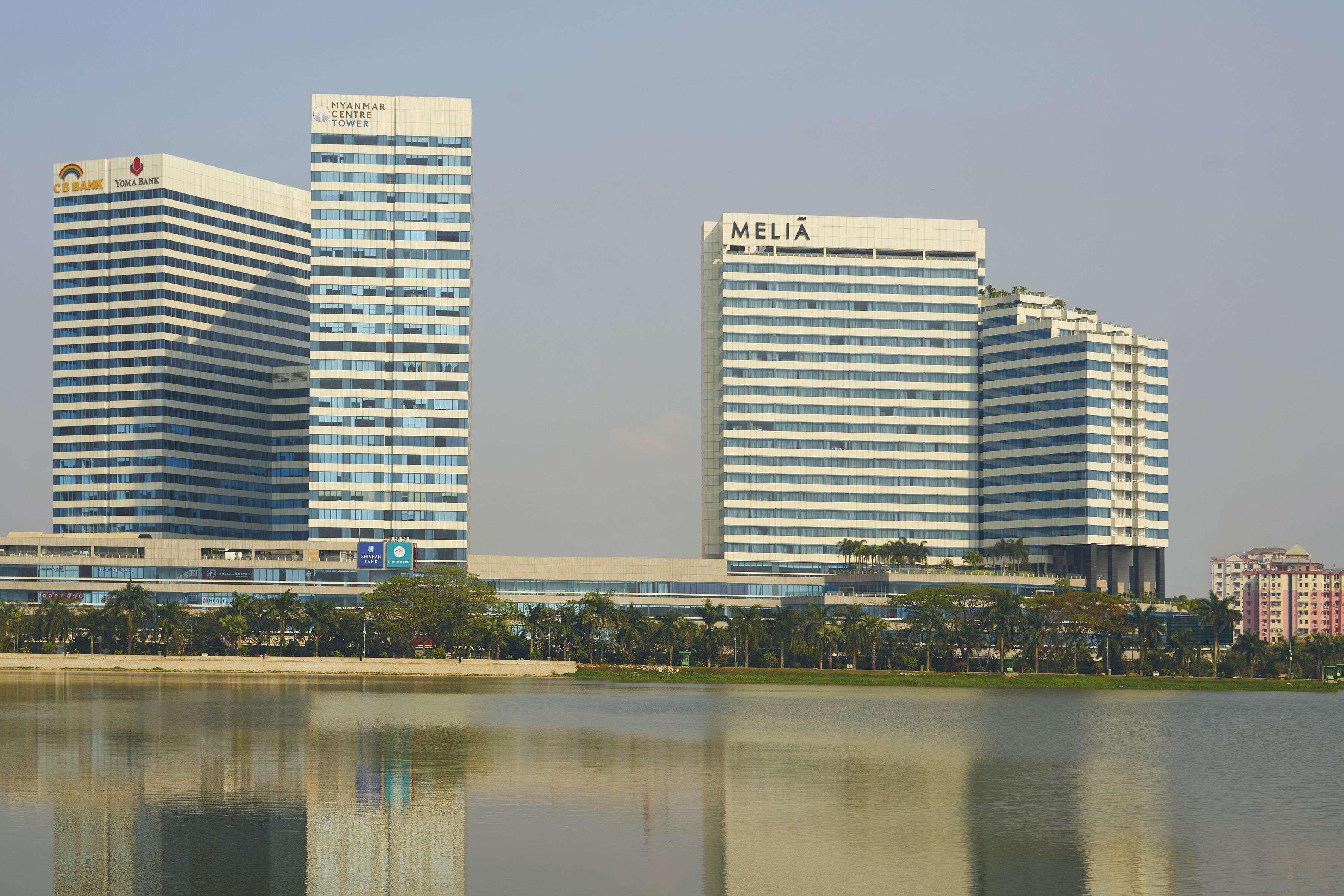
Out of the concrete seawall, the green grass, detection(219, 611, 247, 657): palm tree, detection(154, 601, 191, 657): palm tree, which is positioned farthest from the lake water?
detection(154, 601, 191, 657): palm tree

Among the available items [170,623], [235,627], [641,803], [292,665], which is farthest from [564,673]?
[641,803]

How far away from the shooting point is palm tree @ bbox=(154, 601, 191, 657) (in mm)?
195500

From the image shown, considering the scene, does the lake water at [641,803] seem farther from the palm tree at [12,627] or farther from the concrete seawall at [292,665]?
the palm tree at [12,627]

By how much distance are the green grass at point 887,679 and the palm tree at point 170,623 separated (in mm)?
51954

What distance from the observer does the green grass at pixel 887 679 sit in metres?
188

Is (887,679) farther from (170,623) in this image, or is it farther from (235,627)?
(170,623)

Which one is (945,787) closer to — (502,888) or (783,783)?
(783,783)

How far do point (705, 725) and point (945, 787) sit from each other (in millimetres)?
36743

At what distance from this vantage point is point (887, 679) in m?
191

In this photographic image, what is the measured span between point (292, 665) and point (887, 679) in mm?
74029

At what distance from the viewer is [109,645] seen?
19812 cm

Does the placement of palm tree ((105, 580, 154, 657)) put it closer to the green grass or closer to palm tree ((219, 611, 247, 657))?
palm tree ((219, 611, 247, 657))

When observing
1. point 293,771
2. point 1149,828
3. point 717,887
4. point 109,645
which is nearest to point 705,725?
point 293,771

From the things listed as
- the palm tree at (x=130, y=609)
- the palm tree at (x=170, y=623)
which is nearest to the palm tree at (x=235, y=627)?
the palm tree at (x=170, y=623)
